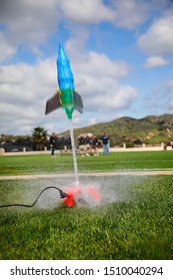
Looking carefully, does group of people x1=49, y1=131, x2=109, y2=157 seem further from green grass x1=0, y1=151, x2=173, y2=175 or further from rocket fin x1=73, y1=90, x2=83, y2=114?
rocket fin x1=73, y1=90, x2=83, y2=114

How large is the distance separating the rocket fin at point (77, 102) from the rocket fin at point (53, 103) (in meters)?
0.14

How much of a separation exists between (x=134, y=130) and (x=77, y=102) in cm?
7777

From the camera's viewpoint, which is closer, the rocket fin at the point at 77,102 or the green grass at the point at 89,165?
the rocket fin at the point at 77,102

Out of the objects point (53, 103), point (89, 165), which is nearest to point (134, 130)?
point (89, 165)

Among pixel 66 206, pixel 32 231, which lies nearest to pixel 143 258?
pixel 32 231

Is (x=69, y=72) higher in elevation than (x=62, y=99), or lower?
higher

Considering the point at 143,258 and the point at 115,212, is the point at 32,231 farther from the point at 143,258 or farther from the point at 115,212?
the point at 143,258

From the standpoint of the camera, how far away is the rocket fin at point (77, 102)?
374 centimetres

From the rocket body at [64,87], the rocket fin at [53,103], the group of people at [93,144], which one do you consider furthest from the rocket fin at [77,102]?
the group of people at [93,144]

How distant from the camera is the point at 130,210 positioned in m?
3.70

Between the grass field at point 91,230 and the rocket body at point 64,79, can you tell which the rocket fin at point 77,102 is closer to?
the rocket body at point 64,79

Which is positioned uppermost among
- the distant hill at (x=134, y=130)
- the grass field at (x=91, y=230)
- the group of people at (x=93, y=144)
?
the distant hill at (x=134, y=130)

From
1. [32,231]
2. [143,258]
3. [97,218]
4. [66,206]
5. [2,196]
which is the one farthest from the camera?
[2,196]

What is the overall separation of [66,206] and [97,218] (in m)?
0.73
